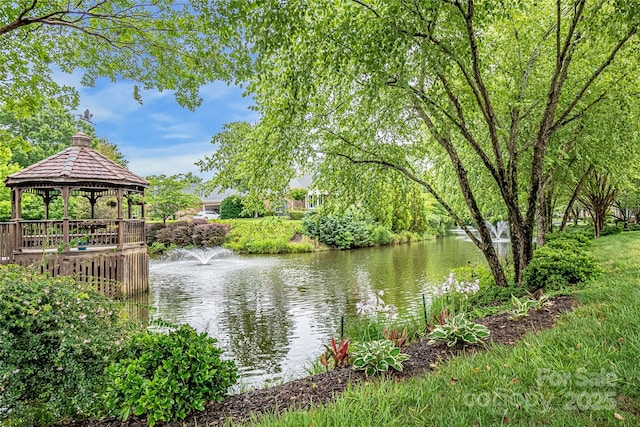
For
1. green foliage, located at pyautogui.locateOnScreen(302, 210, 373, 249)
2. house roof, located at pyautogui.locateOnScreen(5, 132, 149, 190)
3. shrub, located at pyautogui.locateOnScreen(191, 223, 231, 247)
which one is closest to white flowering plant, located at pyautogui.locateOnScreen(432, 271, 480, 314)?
house roof, located at pyautogui.locateOnScreen(5, 132, 149, 190)

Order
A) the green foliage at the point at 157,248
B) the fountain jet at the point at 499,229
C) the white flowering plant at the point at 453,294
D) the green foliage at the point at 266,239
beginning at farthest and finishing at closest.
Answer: the fountain jet at the point at 499,229 → the green foliage at the point at 157,248 → the green foliage at the point at 266,239 → the white flowering plant at the point at 453,294

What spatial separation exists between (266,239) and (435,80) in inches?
785

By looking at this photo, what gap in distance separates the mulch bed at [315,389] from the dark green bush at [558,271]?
1.92 meters

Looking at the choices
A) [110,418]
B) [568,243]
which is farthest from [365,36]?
[568,243]

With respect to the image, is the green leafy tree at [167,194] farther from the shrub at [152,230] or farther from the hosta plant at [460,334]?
the hosta plant at [460,334]

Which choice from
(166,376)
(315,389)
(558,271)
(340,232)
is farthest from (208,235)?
(315,389)

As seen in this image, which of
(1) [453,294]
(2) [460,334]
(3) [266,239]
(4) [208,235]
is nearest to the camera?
(2) [460,334]

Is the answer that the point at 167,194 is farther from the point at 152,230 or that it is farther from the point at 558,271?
the point at 558,271

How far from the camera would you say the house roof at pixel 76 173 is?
10.4 metres

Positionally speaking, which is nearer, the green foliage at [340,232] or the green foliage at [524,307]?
the green foliage at [524,307]

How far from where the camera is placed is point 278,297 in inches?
412

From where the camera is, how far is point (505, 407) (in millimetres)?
2242

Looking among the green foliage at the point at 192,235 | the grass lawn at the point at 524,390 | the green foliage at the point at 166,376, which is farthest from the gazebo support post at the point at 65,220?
the green foliage at the point at 192,235

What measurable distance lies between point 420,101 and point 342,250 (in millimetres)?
18306
